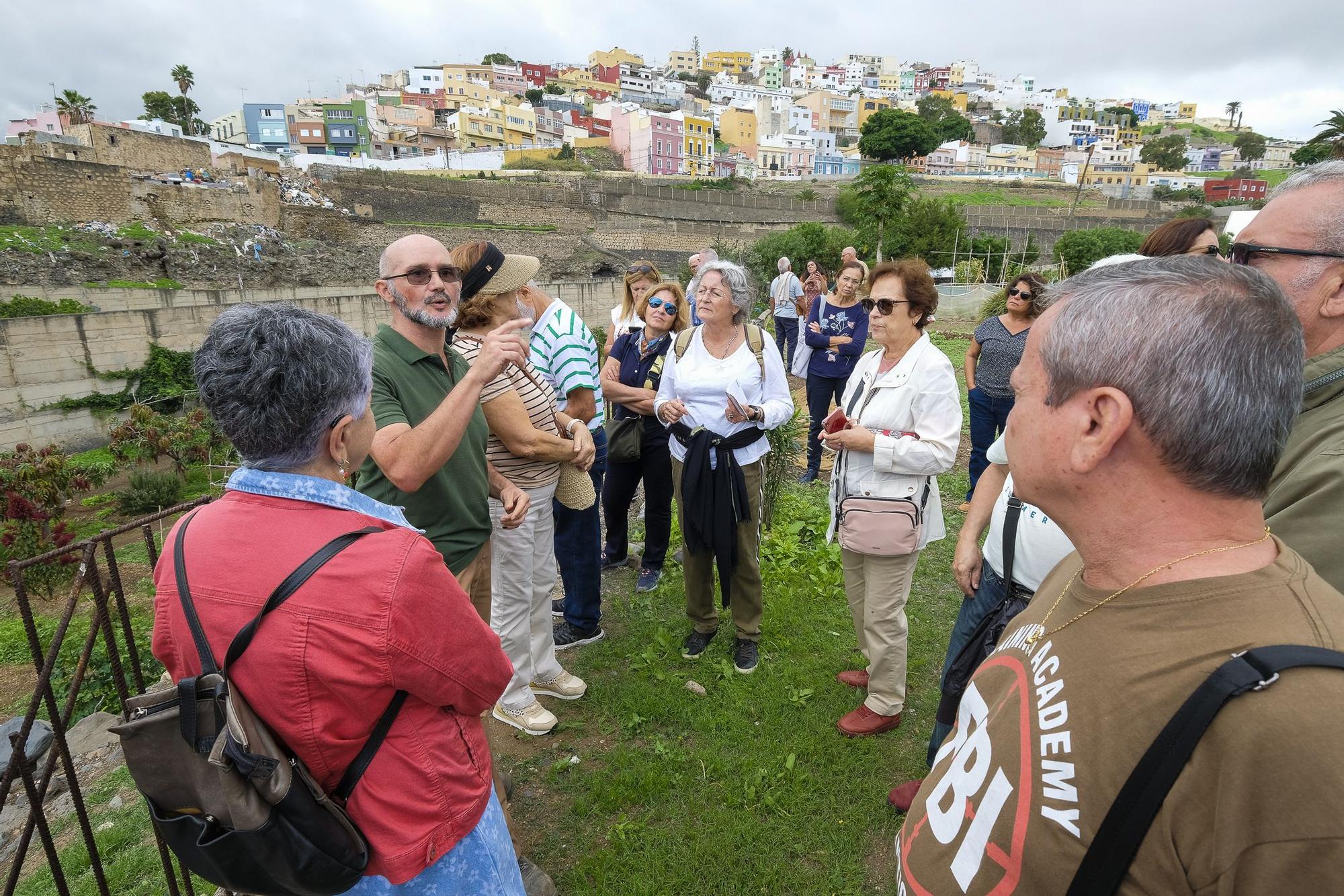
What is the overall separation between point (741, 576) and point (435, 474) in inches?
70.8

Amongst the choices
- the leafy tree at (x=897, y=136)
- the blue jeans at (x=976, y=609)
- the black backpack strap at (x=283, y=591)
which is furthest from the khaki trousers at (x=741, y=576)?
the leafy tree at (x=897, y=136)

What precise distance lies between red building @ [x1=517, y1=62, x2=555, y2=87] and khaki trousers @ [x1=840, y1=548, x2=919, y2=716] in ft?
353

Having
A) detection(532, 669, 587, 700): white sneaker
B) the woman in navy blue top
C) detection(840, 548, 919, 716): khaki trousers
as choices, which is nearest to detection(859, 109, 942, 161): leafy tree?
the woman in navy blue top

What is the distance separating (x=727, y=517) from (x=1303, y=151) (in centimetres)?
7741

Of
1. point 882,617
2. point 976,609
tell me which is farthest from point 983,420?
point 976,609

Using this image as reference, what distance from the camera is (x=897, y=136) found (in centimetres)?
6269

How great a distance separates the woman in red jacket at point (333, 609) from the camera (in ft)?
3.79

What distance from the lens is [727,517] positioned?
3107 mm

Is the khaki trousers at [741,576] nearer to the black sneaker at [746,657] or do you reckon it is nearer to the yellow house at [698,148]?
the black sneaker at [746,657]

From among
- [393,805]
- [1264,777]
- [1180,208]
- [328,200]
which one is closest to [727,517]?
[393,805]

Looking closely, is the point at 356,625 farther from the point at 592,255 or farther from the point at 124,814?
the point at 592,255

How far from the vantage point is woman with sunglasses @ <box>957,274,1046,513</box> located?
15.0 ft

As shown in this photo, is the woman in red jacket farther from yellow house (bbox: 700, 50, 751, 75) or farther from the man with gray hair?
yellow house (bbox: 700, 50, 751, 75)

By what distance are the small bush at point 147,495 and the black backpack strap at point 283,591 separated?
12395mm
